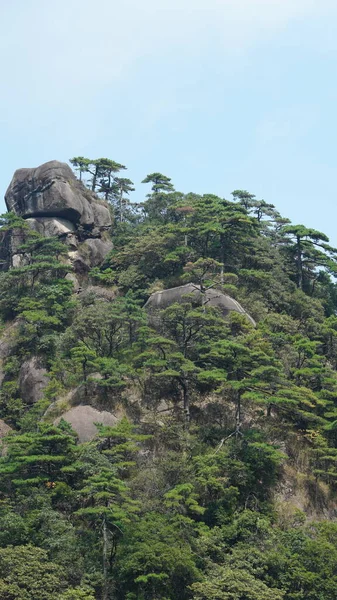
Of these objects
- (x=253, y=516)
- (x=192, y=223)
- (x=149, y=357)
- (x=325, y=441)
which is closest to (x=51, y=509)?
(x=253, y=516)

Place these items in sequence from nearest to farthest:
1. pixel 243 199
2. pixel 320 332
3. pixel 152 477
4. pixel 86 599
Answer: pixel 86 599
pixel 152 477
pixel 320 332
pixel 243 199

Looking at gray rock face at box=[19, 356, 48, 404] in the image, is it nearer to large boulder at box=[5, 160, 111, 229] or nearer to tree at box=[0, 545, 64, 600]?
tree at box=[0, 545, 64, 600]

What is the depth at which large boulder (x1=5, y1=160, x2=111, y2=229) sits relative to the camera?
142ft

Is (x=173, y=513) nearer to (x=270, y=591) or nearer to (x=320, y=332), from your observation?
(x=270, y=591)

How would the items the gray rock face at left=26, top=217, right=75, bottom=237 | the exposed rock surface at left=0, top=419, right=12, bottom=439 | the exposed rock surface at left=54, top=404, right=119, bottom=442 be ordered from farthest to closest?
the gray rock face at left=26, top=217, right=75, bottom=237
the exposed rock surface at left=0, top=419, right=12, bottom=439
the exposed rock surface at left=54, top=404, right=119, bottom=442

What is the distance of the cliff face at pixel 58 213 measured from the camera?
140 ft

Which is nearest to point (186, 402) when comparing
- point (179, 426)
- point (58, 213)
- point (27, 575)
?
point (179, 426)

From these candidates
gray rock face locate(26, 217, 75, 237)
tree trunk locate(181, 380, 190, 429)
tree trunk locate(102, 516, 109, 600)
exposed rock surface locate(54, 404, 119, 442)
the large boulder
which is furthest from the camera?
the large boulder

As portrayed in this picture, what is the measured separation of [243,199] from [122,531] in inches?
1131

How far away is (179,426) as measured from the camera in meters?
27.4

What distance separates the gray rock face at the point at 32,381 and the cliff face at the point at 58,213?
376 inches

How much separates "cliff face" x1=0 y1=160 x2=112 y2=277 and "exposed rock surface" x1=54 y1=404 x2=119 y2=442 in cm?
1477

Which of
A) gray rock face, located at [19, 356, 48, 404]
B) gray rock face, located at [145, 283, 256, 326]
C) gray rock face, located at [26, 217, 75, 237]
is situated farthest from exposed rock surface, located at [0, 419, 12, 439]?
gray rock face, located at [26, 217, 75, 237]

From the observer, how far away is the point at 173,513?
23312 mm
